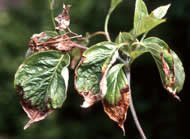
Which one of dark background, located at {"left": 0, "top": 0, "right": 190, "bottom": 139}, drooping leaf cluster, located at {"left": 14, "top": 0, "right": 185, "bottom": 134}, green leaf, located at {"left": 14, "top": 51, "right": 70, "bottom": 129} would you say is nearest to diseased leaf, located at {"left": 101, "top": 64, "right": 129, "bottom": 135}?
drooping leaf cluster, located at {"left": 14, "top": 0, "right": 185, "bottom": 134}

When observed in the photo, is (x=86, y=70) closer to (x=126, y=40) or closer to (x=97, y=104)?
(x=126, y=40)

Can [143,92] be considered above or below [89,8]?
below

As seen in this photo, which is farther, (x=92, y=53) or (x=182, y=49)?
(x=182, y=49)

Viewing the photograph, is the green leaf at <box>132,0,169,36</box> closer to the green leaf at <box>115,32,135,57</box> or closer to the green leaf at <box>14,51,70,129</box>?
the green leaf at <box>115,32,135,57</box>

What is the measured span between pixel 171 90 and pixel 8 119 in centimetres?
292

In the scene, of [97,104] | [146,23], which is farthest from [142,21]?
[97,104]

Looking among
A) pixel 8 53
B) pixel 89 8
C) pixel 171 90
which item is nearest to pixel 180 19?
pixel 89 8

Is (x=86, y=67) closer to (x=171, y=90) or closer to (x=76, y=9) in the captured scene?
(x=171, y=90)

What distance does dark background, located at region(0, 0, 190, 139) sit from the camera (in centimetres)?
260

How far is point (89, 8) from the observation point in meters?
3.31

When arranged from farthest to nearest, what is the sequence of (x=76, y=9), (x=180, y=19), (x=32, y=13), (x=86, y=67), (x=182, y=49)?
(x=32, y=13)
(x=76, y=9)
(x=182, y=49)
(x=180, y=19)
(x=86, y=67)

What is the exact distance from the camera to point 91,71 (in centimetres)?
70

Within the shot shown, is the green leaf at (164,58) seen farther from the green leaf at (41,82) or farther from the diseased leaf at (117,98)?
the green leaf at (41,82)

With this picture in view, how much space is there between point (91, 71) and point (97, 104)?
241 centimetres
